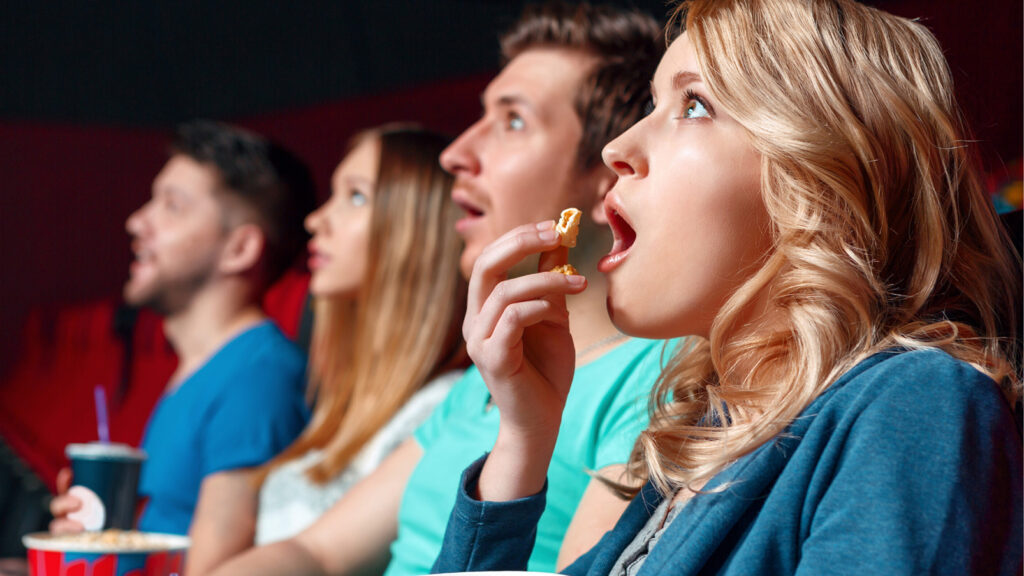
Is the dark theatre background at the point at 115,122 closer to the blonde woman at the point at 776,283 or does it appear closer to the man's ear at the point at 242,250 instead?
the man's ear at the point at 242,250

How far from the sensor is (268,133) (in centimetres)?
295

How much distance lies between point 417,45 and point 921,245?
77.2 inches

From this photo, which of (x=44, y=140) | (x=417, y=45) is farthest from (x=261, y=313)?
(x=44, y=140)

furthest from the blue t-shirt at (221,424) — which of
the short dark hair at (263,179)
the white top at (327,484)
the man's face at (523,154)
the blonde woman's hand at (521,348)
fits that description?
the blonde woman's hand at (521,348)

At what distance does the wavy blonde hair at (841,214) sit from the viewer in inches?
25.0

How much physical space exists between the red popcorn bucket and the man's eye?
0.63 metres

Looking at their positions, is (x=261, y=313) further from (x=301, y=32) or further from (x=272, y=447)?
(x=301, y=32)

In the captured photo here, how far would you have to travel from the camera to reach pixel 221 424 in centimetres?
174

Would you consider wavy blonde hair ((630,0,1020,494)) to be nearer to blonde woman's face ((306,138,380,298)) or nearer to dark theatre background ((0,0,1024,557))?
blonde woman's face ((306,138,380,298))

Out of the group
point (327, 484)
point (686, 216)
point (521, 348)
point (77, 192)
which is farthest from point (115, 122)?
point (686, 216)

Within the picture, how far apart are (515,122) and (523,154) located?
0.06m


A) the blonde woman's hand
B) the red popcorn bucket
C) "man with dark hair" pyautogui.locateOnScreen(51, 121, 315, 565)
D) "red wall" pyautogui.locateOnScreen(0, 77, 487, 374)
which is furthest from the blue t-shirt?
"red wall" pyautogui.locateOnScreen(0, 77, 487, 374)

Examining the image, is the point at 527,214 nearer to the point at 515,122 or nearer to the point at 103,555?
the point at 515,122

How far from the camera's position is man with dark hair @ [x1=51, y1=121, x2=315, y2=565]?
1.76 m
